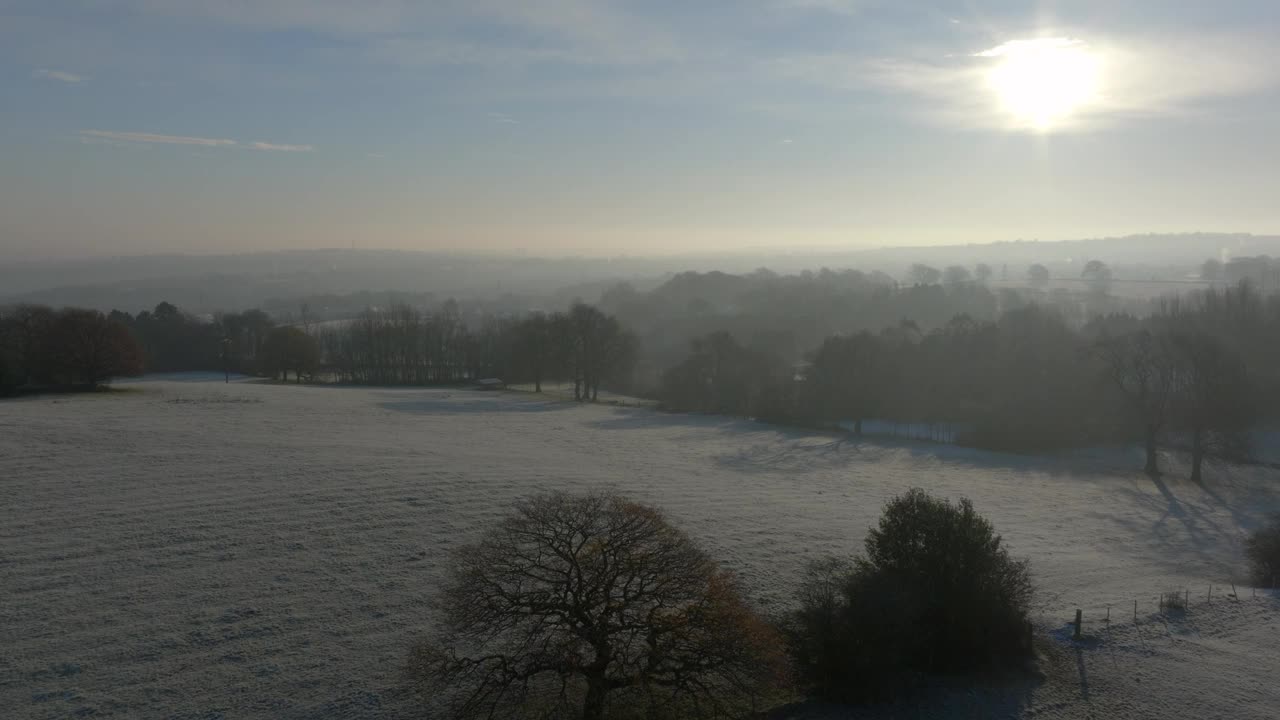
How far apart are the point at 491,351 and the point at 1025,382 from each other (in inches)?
2389

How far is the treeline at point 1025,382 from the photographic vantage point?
45.1m

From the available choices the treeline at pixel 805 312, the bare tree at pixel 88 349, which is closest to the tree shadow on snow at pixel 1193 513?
the treeline at pixel 805 312

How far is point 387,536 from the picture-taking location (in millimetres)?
25016

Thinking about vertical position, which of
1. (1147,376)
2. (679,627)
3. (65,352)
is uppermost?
(65,352)

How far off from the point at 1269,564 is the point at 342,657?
1224 inches

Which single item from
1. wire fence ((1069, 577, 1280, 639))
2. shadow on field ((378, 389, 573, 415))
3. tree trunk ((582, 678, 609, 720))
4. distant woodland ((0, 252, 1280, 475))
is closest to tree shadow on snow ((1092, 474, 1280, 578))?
distant woodland ((0, 252, 1280, 475))

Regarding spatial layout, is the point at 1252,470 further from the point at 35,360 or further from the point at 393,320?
the point at 393,320

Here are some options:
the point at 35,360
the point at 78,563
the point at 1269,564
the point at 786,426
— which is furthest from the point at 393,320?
the point at 1269,564

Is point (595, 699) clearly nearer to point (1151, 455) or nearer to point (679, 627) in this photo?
point (679, 627)

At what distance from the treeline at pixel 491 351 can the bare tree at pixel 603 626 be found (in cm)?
5265

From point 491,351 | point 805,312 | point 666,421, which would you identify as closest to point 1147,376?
point 666,421

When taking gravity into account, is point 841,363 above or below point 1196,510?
above

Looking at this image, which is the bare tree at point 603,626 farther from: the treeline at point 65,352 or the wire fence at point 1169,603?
the treeline at point 65,352

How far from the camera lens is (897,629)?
670 inches
